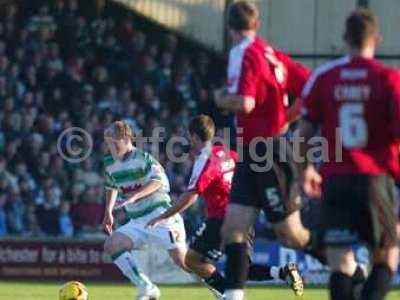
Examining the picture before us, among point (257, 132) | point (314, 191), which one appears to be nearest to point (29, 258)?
point (257, 132)

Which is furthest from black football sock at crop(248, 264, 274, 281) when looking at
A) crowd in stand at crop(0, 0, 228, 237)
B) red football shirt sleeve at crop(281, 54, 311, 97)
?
crowd in stand at crop(0, 0, 228, 237)

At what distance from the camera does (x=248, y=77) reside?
10.4m

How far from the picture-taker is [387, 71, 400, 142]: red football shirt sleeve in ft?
29.0

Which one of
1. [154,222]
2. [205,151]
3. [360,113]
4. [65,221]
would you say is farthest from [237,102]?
[65,221]

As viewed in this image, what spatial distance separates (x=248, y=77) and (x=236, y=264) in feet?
4.61

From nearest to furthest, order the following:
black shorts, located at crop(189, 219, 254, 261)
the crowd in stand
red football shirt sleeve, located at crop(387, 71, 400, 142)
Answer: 1. red football shirt sleeve, located at crop(387, 71, 400, 142)
2. black shorts, located at crop(189, 219, 254, 261)
3. the crowd in stand

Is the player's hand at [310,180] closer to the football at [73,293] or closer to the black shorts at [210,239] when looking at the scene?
the black shorts at [210,239]

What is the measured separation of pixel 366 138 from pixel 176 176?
13.0 meters

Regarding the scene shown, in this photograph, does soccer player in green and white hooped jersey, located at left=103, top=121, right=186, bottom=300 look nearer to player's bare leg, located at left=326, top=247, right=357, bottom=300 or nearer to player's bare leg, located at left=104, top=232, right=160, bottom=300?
player's bare leg, located at left=104, top=232, right=160, bottom=300

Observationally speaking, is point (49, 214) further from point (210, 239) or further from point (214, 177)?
point (214, 177)

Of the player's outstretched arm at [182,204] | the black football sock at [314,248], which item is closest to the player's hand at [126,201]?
the player's outstretched arm at [182,204]

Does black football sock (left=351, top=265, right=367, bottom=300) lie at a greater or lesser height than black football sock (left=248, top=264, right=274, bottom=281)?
greater

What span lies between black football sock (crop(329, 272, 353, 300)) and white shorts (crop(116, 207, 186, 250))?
4335 millimetres

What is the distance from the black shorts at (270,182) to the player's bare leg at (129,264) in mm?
2487
